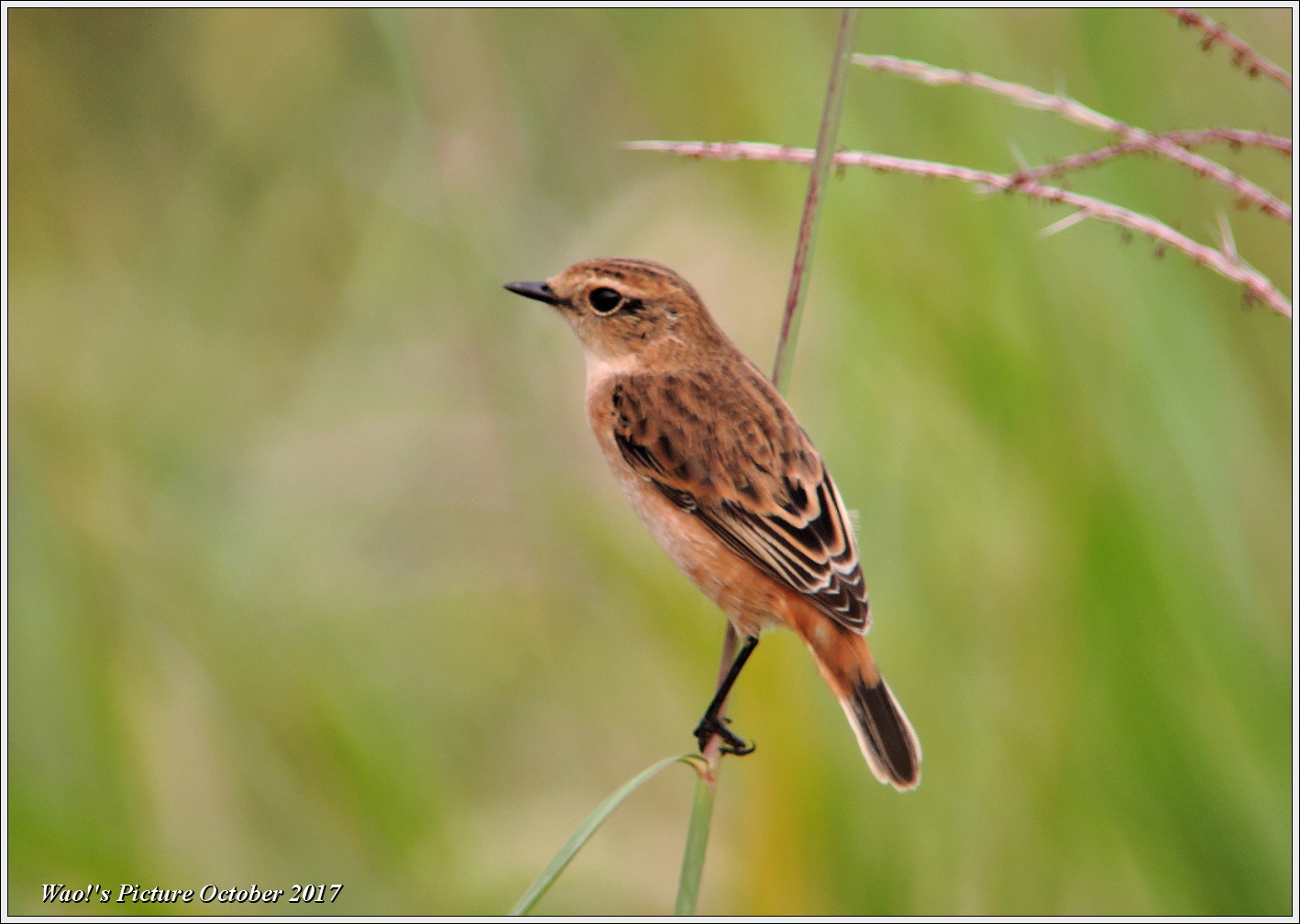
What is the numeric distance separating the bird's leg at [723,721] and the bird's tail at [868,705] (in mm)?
177

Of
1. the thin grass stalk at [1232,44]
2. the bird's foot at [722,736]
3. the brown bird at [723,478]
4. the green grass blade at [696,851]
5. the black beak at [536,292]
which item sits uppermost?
the thin grass stalk at [1232,44]

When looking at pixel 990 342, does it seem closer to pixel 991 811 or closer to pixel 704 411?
pixel 704 411

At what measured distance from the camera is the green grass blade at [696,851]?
85.1 inches

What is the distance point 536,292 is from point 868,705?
1.51 meters

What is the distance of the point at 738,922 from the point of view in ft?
9.26

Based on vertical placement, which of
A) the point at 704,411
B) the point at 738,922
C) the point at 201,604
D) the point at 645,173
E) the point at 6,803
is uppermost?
the point at 645,173

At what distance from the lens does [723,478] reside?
321cm

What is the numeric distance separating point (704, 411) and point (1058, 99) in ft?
4.42

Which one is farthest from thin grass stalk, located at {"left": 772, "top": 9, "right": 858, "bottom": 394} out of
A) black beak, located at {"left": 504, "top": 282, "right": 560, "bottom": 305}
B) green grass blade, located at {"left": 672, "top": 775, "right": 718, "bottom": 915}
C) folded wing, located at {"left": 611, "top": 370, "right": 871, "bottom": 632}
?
green grass blade, located at {"left": 672, "top": 775, "right": 718, "bottom": 915}

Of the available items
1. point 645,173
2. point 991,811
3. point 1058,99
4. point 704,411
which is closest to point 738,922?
point 991,811

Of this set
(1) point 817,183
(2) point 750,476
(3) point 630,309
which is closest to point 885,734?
(2) point 750,476

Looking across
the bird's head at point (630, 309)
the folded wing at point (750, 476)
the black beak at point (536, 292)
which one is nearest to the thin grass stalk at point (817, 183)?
the folded wing at point (750, 476)

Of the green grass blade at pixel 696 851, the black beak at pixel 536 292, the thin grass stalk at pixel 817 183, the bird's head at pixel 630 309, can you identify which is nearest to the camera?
the green grass blade at pixel 696 851

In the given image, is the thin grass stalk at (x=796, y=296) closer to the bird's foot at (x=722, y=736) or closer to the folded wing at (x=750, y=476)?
the bird's foot at (x=722, y=736)
